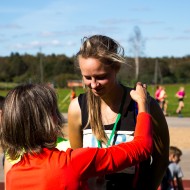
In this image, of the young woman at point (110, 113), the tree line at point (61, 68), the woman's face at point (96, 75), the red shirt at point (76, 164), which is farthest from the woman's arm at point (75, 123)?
the tree line at point (61, 68)

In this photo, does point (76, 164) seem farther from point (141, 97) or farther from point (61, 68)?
point (61, 68)

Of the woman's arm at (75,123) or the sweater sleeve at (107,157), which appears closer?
the sweater sleeve at (107,157)

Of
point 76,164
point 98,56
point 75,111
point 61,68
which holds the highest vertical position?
point 98,56

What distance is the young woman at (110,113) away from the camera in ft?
8.02

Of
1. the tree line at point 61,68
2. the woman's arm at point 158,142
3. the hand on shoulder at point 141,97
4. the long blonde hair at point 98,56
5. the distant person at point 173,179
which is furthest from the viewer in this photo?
the tree line at point 61,68

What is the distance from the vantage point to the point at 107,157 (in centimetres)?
212

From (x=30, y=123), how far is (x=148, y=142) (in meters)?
0.50

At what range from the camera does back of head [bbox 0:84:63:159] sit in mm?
2096

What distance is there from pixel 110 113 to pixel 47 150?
0.53 meters

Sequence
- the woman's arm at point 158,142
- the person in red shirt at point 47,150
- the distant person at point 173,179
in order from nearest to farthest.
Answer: the person in red shirt at point 47,150
the woman's arm at point 158,142
the distant person at point 173,179

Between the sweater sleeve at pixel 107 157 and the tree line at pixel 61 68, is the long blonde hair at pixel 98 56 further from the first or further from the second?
the tree line at pixel 61 68

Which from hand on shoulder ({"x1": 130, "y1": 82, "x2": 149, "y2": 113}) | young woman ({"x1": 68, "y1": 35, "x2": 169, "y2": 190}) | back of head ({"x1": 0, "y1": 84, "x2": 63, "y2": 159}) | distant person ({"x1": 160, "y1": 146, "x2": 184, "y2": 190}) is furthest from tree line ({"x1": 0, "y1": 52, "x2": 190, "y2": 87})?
back of head ({"x1": 0, "y1": 84, "x2": 63, "y2": 159})

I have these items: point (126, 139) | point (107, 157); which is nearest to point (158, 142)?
point (126, 139)

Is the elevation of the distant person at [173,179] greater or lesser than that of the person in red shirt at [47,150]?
lesser
